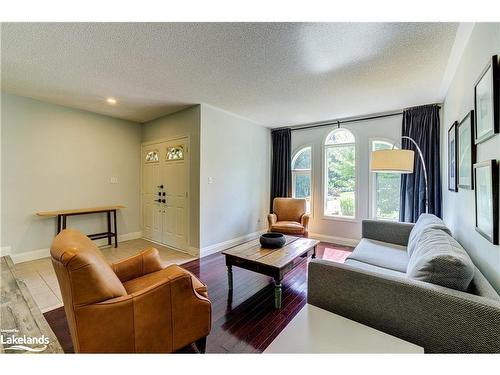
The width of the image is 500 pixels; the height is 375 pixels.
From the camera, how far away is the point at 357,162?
13.6ft

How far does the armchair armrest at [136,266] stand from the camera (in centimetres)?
178

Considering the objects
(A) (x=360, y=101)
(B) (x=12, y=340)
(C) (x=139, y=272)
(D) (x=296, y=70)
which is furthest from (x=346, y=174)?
(B) (x=12, y=340)

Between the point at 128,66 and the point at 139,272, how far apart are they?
2.12 m

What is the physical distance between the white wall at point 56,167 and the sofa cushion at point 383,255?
4.28m

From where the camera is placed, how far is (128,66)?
2.35 metres

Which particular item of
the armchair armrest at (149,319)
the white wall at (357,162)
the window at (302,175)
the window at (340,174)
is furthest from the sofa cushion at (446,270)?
the window at (302,175)

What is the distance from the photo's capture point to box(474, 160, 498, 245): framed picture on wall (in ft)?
3.74

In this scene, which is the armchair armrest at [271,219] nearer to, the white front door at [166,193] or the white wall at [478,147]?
the white front door at [166,193]

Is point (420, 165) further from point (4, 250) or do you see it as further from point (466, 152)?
point (4, 250)

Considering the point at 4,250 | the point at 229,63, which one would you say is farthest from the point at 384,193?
the point at 4,250

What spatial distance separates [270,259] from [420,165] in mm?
3033

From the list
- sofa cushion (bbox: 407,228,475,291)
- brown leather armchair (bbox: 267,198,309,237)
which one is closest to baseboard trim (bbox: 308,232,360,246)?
brown leather armchair (bbox: 267,198,309,237)

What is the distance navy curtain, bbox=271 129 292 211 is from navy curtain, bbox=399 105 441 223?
2.09 meters

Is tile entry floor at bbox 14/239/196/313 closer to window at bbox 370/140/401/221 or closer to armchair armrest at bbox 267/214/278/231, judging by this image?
armchair armrest at bbox 267/214/278/231
